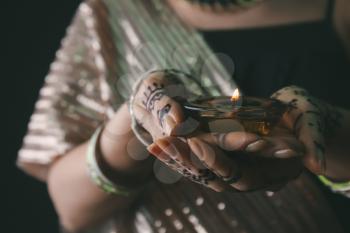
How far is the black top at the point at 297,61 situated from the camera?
2.04 feet

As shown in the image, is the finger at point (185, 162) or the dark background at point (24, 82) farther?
the dark background at point (24, 82)

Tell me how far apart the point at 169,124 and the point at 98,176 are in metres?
0.24

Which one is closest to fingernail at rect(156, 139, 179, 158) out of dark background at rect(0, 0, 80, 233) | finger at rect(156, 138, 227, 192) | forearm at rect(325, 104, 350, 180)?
finger at rect(156, 138, 227, 192)

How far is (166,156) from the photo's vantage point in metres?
0.42

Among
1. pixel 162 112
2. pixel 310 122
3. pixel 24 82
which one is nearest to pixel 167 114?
pixel 162 112

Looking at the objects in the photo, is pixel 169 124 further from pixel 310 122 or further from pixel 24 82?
pixel 24 82

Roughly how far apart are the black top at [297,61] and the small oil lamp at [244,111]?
0.25 m

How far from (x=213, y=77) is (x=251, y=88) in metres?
0.06

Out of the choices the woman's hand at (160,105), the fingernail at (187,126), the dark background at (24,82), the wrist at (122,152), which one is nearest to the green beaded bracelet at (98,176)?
the wrist at (122,152)

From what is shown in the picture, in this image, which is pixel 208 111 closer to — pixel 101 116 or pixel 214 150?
pixel 214 150

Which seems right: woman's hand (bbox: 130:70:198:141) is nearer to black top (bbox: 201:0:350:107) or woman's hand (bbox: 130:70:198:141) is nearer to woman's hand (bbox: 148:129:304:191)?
woman's hand (bbox: 148:129:304:191)

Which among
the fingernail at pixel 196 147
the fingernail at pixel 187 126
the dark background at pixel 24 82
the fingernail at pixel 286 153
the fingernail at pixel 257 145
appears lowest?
the dark background at pixel 24 82

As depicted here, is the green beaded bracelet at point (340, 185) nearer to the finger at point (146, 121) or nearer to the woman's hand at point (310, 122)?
the woman's hand at point (310, 122)

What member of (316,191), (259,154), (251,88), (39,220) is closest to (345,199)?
(316,191)
